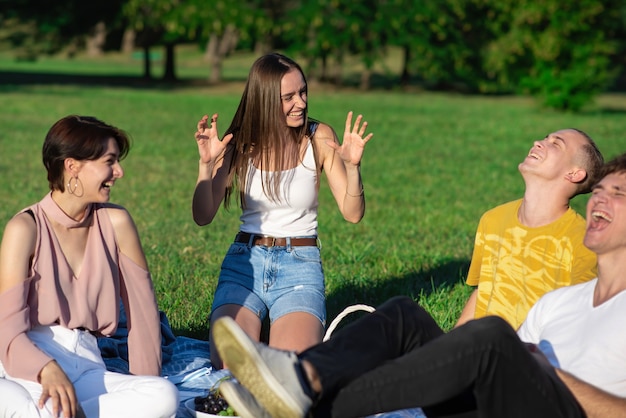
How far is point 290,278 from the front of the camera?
5141mm

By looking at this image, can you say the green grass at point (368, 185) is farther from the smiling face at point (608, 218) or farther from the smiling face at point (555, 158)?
the smiling face at point (608, 218)

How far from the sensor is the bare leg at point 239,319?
4.96 meters

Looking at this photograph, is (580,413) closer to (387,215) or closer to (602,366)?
(602,366)

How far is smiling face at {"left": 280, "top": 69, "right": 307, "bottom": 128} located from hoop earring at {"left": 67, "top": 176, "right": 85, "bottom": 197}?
1482mm

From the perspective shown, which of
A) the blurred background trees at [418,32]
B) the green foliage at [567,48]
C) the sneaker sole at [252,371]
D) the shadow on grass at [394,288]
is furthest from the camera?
the blurred background trees at [418,32]

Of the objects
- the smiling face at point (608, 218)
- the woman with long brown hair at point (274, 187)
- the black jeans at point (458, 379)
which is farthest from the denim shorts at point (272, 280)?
the smiling face at point (608, 218)

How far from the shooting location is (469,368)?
10.6 ft

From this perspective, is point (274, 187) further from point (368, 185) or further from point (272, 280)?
point (368, 185)

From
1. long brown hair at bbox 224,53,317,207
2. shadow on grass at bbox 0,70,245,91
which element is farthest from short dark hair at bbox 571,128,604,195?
shadow on grass at bbox 0,70,245,91

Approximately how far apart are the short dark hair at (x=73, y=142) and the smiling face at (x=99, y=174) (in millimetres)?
23

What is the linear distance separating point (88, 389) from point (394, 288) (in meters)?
3.53

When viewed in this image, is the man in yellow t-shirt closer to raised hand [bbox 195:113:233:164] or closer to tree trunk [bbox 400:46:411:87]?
raised hand [bbox 195:113:233:164]

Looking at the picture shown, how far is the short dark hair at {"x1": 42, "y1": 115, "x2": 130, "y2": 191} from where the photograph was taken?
13.2 feet

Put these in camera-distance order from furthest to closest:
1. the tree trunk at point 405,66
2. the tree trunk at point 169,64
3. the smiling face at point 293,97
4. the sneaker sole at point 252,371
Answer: the tree trunk at point 169,64
the tree trunk at point 405,66
the smiling face at point 293,97
the sneaker sole at point 252,371
